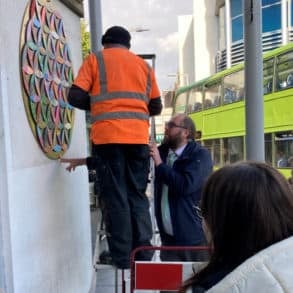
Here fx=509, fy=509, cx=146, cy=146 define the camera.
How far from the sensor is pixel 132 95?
3.27 m

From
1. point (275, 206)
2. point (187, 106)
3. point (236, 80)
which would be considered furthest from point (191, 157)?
point (187, 106)

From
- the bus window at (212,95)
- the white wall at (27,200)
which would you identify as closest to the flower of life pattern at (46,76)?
the white wall at (27,200)

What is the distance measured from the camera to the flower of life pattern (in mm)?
3070

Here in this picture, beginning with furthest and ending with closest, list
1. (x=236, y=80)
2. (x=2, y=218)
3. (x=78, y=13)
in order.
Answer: (x=236, y=80) < (x=78, y=13) < (x=2, y=218)

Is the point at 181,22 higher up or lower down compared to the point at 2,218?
higher up

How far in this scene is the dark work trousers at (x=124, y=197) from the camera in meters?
3.18

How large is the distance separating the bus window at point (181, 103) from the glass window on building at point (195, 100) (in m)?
0.54

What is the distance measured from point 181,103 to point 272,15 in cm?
771

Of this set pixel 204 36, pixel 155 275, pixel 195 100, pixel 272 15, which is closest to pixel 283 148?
pixel 195 100

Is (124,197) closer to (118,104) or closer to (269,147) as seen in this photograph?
(118,104)

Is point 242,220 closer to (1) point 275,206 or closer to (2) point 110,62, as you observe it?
(1) point 275,206

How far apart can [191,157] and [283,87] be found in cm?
881

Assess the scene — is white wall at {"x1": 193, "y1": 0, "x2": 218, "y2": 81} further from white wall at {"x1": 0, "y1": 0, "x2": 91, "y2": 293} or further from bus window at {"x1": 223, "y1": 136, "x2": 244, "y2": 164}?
white wall at {"x1": 0, "y1": 0, "x2": 91, "y2": 293}

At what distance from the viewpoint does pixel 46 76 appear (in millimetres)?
3367
